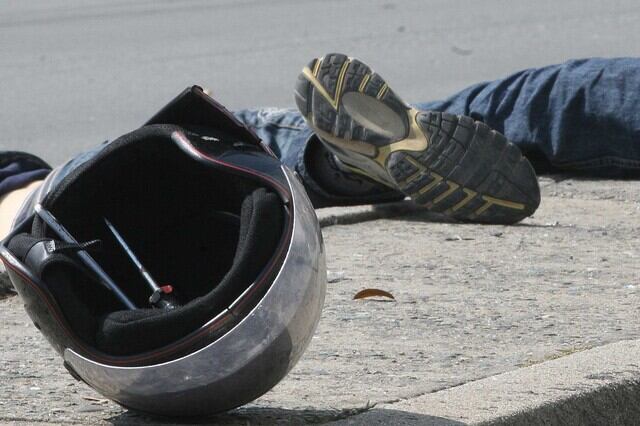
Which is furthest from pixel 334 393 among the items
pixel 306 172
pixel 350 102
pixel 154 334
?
pixel 306 172

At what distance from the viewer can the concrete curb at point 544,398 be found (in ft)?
7.66

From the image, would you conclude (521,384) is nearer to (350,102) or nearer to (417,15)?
(350,102)

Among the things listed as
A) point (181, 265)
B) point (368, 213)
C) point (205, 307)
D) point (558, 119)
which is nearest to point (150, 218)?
point (181, 265)

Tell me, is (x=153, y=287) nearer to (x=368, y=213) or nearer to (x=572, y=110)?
(x=368, y=213)

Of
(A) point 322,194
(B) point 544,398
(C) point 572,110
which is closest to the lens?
(B) point 544,398

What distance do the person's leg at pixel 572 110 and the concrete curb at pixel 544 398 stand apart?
208cm

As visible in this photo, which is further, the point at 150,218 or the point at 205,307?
the point at 150,218

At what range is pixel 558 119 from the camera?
4723 mm

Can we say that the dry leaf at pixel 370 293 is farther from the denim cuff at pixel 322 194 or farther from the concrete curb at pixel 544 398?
the denim cuff at pixel 322 194

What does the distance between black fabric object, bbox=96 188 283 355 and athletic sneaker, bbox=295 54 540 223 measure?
77.6 inches

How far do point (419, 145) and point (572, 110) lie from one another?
0.83 metres

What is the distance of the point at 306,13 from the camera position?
421 inches

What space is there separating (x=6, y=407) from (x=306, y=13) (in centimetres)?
848

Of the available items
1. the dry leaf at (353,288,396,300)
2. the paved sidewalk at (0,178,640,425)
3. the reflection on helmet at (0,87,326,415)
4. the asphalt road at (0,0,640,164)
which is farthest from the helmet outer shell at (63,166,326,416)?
the asphalt road at (0,0,640,164)
